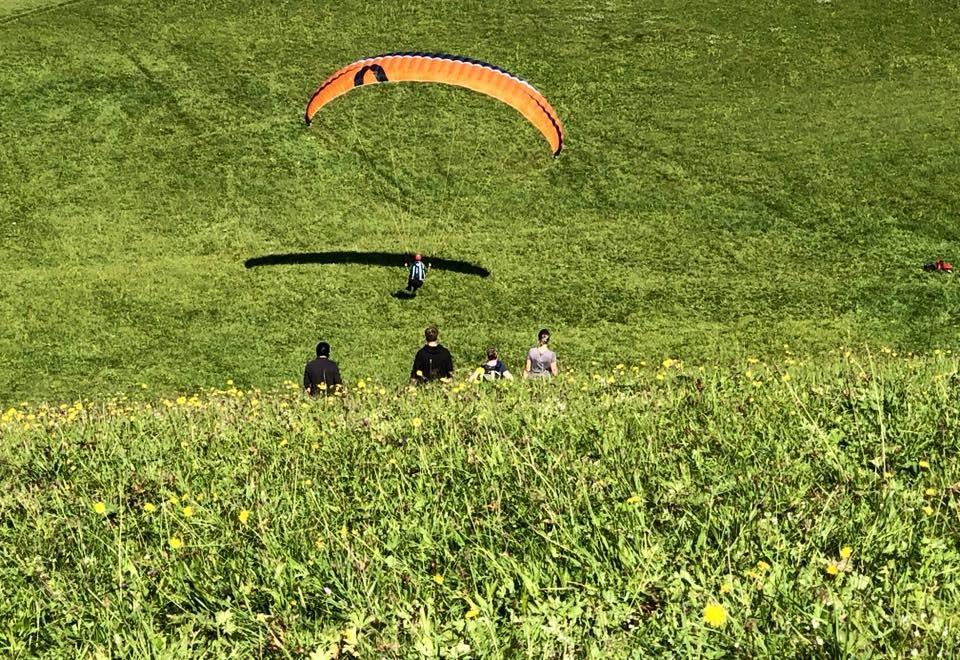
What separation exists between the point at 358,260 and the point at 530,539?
69.8ft

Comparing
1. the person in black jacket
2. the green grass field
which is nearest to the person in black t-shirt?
the green grass field

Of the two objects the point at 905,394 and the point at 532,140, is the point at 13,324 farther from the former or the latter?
the point at 905,394

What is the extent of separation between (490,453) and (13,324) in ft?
67.1

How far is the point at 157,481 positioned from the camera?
5.47m

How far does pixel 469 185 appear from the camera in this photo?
28.7 meters

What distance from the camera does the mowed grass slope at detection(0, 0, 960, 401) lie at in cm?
2178

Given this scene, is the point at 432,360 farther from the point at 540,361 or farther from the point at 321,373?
the point at 540,361

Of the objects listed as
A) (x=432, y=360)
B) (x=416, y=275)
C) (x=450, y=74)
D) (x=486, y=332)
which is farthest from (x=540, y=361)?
(x=416, y=275)

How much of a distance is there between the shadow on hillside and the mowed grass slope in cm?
43

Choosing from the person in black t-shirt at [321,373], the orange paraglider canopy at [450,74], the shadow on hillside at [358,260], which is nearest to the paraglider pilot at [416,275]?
the shadow on hillside at [358,260]

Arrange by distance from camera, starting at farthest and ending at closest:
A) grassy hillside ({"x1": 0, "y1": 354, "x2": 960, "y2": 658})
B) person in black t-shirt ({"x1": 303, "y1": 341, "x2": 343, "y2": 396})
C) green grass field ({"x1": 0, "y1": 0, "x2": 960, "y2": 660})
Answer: person in black t-shirt ({"x1": 303, "y1": 341, "x2": 343, "y2": 396}) < green grass field ({"x1": 0, "y1": 0, "x2": 960, "y2": 660}) < grassy hillside ({"x1": 0, "y1": 354, "x2": 960, "y2": 658})

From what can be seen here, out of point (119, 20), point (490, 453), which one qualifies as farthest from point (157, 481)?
point (119, 20)

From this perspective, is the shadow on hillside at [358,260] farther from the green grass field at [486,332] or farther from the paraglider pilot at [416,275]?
the paraglider pilot at [416,275]

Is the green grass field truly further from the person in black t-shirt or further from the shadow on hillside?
the person in black t-shirt
